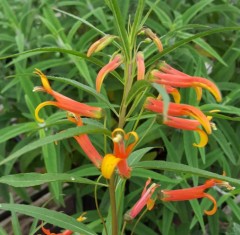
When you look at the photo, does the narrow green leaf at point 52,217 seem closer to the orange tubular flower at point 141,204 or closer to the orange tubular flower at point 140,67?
the orange tubular flower at point 141,204

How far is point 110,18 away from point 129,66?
0.68 metres

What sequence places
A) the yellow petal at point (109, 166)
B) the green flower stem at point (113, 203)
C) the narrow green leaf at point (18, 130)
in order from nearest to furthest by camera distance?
the yellow petal at point (109, 166) → the green flower stem at point (113, 203) → the narrow green leaf at point (18, 130)

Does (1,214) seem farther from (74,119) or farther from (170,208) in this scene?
(74,119)

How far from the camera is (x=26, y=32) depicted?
1209 mm

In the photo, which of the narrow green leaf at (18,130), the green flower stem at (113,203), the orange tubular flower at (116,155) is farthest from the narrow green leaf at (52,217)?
the narrow green leaf at (18,130)

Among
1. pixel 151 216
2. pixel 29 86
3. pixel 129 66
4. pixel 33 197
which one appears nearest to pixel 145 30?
pixel 129 66

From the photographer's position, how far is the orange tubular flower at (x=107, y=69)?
562 mm

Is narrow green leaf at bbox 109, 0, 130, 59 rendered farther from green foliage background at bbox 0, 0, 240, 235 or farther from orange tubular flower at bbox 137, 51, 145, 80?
green foliage background at bbox 0, 0, 240, 235

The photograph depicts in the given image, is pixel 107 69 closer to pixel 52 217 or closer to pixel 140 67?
pixel 140 67

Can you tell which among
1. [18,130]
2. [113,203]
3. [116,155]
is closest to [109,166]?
[116,155]

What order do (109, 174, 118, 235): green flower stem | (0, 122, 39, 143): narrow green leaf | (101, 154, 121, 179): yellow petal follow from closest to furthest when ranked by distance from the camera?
(101, 154, 121, 179): yellow petal, (109, 174, 118, 235): green flower stem, (0, 122, 39, 143): narrow green leaf

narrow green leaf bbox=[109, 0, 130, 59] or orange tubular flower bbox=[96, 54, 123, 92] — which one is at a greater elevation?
narrow green leaf bbox=[109, 0, 130, 59]

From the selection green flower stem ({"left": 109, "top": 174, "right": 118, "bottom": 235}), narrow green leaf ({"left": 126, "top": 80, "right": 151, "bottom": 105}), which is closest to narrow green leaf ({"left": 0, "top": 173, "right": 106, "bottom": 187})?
green flower stem ({"left": 109, "top": 174, "right": 118, "bottom": 235})

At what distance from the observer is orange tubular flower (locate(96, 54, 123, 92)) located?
1.84ft
